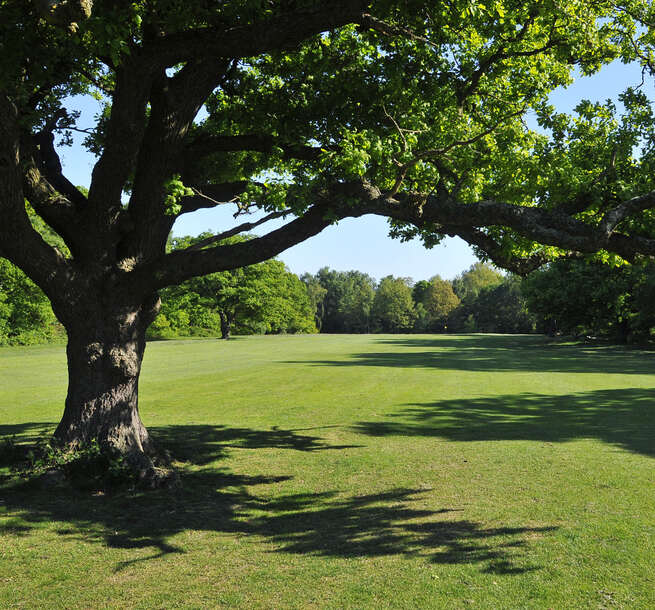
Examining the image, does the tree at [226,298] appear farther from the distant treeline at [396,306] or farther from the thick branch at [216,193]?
the thick branch at [216,193]

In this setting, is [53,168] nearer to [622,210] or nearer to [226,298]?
[622,210]

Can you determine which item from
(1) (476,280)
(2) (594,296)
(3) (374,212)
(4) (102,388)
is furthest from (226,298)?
(1) (476,280)

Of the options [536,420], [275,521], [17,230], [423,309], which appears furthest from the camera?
[423,309]

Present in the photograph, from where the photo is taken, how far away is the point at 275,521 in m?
7.77

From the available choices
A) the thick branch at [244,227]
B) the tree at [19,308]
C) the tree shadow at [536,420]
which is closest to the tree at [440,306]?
the tree at [19,308]

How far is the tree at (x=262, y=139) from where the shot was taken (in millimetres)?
7797

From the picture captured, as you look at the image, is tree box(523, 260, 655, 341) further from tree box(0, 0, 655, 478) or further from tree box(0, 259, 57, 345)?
tree box(0, 259, 57, 345)

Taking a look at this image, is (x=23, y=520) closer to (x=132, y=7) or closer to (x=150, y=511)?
(x=150, y=511)

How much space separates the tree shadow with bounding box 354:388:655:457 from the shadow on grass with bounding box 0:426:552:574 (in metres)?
5.58

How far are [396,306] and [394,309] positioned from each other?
0.95 m

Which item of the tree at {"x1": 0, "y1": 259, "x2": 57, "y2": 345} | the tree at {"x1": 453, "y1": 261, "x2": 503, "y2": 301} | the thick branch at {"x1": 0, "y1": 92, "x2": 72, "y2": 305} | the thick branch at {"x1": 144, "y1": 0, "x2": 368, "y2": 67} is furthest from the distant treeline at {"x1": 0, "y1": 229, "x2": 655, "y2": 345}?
the tree at {"x1": 453, "y1": 261, "x2": 503, "y2": 301}

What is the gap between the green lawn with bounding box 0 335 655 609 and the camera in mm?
5527

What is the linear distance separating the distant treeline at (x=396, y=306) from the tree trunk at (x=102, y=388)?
9652 mm

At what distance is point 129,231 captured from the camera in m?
9.70
